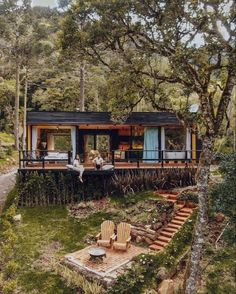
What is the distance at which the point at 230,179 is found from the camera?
28.3ft

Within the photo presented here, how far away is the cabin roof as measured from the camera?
1933 cm

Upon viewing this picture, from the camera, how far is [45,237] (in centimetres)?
1402

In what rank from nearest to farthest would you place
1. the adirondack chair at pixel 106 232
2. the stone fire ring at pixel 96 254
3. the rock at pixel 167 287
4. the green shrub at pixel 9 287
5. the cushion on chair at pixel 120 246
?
1. the green shrub at pixel 9 287
2. the rock at pixel 167 287
3. the stone fire ring at pixel 96 254
4. the cushion on chair at pixel 120 246
5. the adirondack chair at pixel 106 232

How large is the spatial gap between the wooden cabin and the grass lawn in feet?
10.1

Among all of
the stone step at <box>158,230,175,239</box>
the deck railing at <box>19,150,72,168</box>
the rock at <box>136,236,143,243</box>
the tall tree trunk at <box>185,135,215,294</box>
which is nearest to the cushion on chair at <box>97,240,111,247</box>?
the rock at <box>136,236,143,243</box>

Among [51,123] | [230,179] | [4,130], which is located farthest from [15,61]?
[230,179]

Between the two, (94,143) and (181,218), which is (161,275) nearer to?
(181,218)

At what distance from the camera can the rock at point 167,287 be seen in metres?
10.5

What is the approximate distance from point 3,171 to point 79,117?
8591 millimetres

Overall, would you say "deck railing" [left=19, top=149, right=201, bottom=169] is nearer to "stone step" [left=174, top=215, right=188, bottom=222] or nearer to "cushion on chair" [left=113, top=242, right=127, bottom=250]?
"stone step" [left=174, top=215, right=188, bottom=222]

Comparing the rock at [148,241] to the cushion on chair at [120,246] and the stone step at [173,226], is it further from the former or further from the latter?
the cushion on chair at [120,246]

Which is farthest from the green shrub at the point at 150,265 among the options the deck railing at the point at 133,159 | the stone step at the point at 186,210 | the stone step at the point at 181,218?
the deck railing at the point at 133,159

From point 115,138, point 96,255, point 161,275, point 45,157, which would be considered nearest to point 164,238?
point 161,275

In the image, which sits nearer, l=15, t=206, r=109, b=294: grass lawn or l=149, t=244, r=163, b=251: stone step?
l=15, t=206, r=109, b=294: grass lawn
